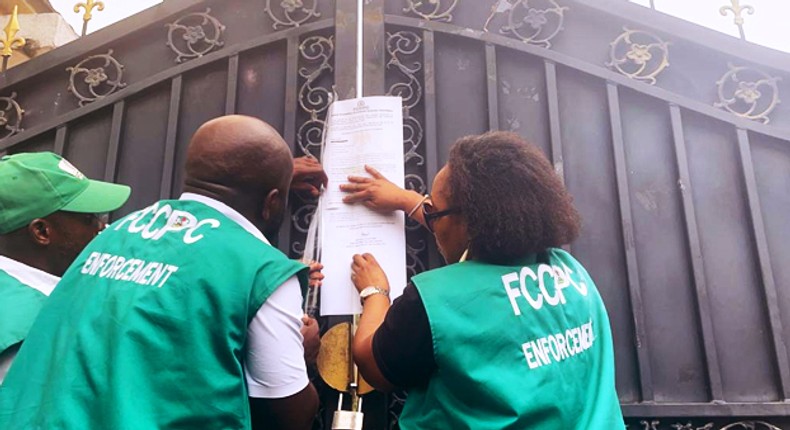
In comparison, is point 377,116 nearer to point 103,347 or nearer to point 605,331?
point 605,331

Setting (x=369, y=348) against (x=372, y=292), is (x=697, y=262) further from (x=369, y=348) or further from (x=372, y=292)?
(x=369, y=348)

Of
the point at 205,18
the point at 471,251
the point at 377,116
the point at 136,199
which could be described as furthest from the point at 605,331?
the point at 205,18

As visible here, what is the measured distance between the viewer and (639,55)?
2467mm

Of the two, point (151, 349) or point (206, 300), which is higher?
point (206, 300)

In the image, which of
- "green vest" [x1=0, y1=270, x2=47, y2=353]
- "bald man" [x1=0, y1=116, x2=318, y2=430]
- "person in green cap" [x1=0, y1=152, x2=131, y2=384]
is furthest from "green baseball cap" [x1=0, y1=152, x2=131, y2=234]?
"bald man" [x1=0, y1=116, x2=318, y2=430]

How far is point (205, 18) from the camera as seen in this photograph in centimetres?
265

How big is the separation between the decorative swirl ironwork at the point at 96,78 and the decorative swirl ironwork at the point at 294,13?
28.1 inches

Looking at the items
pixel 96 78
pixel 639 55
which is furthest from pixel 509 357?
pixel 96 78

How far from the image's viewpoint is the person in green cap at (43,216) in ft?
5.76

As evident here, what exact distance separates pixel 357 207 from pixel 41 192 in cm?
101

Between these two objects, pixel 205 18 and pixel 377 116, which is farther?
pixel 205 18

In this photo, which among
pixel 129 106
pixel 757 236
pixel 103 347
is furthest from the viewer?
pixel 129 106

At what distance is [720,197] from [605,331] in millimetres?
1024

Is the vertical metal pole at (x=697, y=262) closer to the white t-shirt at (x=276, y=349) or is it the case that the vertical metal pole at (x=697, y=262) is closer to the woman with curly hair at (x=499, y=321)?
the woman with curly hair at (x=499, y=321)
